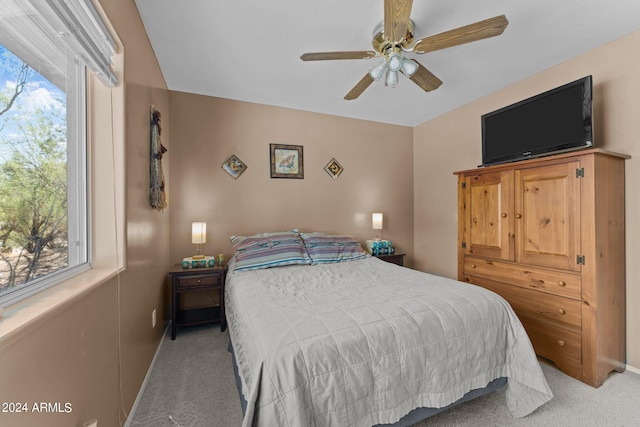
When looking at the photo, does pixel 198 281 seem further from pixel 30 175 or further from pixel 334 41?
pixel 334 41

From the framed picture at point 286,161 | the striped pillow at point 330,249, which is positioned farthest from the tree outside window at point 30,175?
the framed picture at point 286,161

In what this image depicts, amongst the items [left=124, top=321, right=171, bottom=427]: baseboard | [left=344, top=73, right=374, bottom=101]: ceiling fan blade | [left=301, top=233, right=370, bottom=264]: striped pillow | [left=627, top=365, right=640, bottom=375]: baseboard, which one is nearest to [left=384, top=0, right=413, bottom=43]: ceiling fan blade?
[left=344, top=73, right=374, bottom=101]: ceiling fan blade

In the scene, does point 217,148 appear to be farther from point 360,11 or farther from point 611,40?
point 611,40

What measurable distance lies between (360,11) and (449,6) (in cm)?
60

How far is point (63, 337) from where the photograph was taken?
3.00 ft

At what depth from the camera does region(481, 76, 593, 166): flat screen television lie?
209cm

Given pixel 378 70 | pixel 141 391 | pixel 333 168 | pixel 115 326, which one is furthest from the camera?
pixel 333 168

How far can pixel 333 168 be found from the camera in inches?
150

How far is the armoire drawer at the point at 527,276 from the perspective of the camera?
2.03m

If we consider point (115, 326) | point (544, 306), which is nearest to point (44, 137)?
point (115, 326)

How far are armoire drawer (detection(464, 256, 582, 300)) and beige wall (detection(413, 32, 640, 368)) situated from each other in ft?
1.89

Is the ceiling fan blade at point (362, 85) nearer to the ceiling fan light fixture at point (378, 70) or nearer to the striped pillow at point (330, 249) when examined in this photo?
the ceiling fan light fixture at point (378, 70)

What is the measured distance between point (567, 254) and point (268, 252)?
256 cm

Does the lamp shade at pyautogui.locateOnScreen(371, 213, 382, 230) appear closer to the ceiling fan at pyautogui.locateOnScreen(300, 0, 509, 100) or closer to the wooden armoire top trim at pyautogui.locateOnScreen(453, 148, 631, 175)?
the wooden armoire top trim at pyautogui.locateOnScreen(453, 148, 631, 175)
